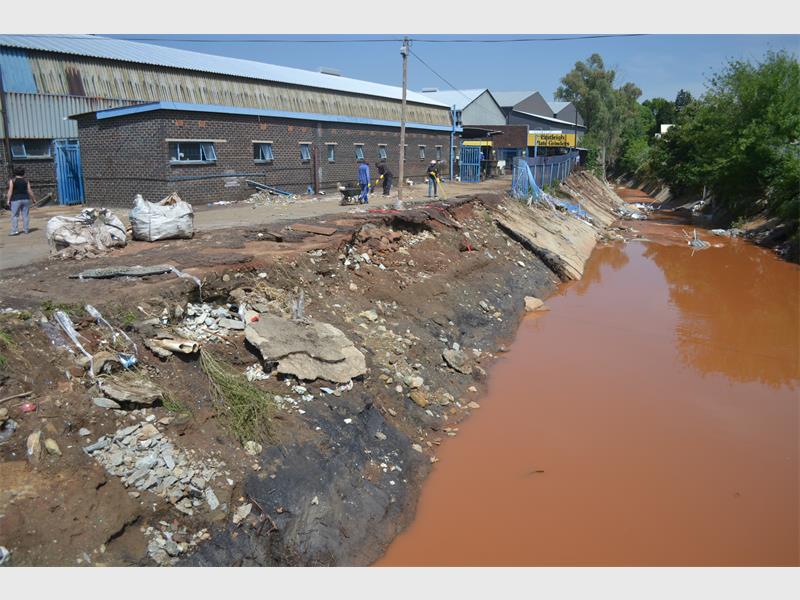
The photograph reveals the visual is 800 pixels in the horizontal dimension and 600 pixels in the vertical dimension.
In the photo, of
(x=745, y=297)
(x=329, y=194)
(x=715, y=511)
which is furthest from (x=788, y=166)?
(x=715, y=511)

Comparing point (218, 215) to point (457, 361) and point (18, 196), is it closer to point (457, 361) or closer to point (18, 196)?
point (18, 196)

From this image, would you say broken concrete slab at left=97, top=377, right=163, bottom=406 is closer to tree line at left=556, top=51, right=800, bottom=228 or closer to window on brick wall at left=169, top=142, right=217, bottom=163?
window on brick wall at left=169, top=142, right=217, bottom=163

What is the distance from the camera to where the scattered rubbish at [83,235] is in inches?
351

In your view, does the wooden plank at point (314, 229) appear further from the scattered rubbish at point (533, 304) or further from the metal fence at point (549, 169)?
the metal fence at point (549, 169)

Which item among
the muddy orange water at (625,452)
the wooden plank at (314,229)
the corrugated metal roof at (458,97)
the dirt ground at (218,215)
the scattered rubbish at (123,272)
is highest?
the corrugated metal roof at (458,97)

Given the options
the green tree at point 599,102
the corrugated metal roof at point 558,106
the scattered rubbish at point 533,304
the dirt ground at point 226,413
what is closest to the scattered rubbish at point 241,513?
the dirt ground at point 226,413

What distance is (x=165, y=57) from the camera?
817 inches

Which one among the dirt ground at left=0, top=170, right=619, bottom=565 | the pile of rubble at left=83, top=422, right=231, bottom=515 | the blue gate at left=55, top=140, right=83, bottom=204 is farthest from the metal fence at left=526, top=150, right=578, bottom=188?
the pile of rubble at left=83, top=422, right=231, bottom=515

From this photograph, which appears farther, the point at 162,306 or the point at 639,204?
the point at 639,204

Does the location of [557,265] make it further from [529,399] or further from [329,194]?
[329,194]

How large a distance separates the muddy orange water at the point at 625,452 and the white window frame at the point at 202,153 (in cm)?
1115

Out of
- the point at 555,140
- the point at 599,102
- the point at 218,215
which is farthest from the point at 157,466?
the point at 599,102

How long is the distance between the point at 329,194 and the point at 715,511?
18.2 meters

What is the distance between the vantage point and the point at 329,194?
2206 cm
